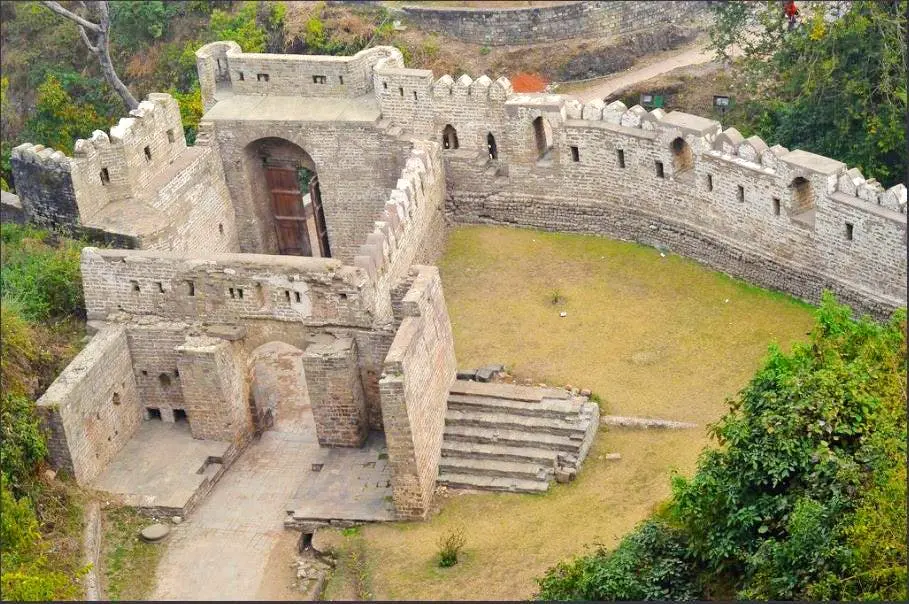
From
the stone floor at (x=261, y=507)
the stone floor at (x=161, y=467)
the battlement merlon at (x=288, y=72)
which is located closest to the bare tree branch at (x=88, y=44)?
the battlement merlon at (x=288, y=72)

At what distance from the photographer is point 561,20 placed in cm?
4634

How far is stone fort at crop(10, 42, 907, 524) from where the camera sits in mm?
29031

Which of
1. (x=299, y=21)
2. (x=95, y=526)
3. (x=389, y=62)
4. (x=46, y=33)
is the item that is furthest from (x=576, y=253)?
(x=46, y=33)

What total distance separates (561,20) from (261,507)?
2175 cm

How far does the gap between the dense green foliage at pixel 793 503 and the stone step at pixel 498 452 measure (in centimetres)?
361

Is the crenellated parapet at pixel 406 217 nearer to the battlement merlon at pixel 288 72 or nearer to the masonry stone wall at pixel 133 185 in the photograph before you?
the battlement merlon at pixel 288 72

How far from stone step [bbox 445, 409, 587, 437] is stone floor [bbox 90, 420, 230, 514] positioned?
175 inches

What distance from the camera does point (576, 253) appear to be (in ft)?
114

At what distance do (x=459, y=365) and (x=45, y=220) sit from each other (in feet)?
30.3

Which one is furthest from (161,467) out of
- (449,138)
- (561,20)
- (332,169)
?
(561,20)

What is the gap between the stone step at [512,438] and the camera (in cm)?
2886

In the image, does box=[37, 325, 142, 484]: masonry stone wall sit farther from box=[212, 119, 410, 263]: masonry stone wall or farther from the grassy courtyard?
box=[212, 119, 410, 263]: masonry stone wall

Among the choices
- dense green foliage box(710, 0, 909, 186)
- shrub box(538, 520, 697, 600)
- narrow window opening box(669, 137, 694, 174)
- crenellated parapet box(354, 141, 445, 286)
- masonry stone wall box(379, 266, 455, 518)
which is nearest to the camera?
shrub box(538, 520, 697, 600)

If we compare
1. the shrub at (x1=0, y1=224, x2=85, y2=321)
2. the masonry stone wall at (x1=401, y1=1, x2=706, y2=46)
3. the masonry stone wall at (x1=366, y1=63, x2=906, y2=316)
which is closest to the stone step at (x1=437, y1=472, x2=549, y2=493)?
the masonry stone wall at (x1=366, y1=63, x2=906, y2=316)
